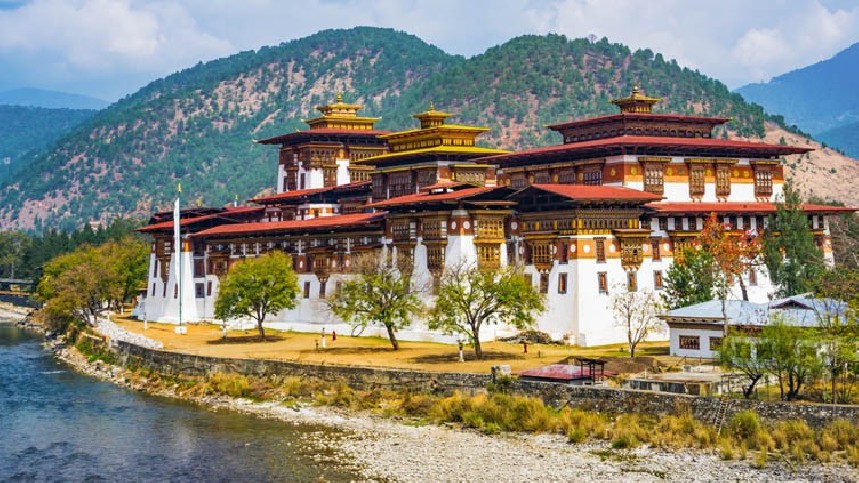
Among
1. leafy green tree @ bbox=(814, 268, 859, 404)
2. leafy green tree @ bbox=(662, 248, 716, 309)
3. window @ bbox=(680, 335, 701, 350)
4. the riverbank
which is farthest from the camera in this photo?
leafy green tree @ bbox=(662, 248, 716, 309)

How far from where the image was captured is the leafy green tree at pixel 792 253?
7800cm

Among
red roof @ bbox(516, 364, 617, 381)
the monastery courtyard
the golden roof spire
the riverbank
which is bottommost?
the riverbank

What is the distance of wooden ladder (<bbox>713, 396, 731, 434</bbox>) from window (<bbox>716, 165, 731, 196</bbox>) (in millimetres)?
41045

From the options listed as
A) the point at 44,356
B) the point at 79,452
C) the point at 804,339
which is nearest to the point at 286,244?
the point at 44,356

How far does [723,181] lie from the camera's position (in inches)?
3533

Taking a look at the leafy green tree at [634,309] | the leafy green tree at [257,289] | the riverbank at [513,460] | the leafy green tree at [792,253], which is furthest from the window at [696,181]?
the riverbank at [513,460]

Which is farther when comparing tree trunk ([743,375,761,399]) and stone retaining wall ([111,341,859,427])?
tree trunk ([743,375,761,399])

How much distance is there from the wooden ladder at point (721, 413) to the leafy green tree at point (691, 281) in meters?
24.1

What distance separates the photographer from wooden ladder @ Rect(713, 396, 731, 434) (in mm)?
50000

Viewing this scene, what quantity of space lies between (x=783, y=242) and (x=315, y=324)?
34804mm

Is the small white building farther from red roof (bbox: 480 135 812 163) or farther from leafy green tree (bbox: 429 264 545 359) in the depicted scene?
red roof (bbox: 480 135 812 163)

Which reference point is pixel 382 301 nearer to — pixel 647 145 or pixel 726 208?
pixel 647 145

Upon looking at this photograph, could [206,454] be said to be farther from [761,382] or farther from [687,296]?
[687,296]

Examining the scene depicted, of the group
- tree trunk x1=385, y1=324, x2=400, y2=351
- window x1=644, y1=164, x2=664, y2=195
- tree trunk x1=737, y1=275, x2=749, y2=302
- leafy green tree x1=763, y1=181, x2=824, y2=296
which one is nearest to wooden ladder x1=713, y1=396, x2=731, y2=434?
tree trunk x1=737, y1=275, x2=749, y2=302
